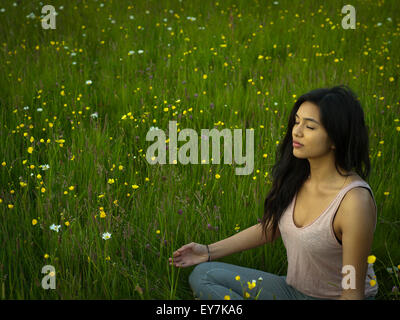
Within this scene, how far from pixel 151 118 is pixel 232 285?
2.15 meters

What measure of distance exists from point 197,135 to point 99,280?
5.58 ft

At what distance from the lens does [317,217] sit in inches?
80.5

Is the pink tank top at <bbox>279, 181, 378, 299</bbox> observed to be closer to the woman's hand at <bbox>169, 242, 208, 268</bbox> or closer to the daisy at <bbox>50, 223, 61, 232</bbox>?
the woman's hand at <bbox>169, 242, 208, 268</bbox>

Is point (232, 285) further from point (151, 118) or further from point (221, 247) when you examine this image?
point (151, 118)

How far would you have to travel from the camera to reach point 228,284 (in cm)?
225

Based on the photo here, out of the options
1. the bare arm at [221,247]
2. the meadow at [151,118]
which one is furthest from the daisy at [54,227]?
the bare arm at [221,247]

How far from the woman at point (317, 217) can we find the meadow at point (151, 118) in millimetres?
218

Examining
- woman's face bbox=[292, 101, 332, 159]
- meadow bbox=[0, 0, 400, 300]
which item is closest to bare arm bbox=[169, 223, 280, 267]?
meadow bbox=[0, 0, 400, 300]

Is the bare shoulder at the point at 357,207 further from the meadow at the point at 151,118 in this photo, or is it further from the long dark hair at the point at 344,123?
the meadow at the point at 151,118

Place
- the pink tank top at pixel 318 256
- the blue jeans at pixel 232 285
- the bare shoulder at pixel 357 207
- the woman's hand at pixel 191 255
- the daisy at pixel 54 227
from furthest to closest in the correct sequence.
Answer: the daisy at pixel 54 227, the woman's hand at pixel 191 255, the blue jeans at pixel 232 285, the pink tank top at pixel 318 256, the bare shoulder at pixel 357 207

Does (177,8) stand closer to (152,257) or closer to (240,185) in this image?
(240,185)

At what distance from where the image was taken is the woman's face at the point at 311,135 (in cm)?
204

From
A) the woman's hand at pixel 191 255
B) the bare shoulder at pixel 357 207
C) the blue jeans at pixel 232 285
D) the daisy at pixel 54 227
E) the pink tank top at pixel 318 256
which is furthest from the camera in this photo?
the daisy at pixel 54 227
